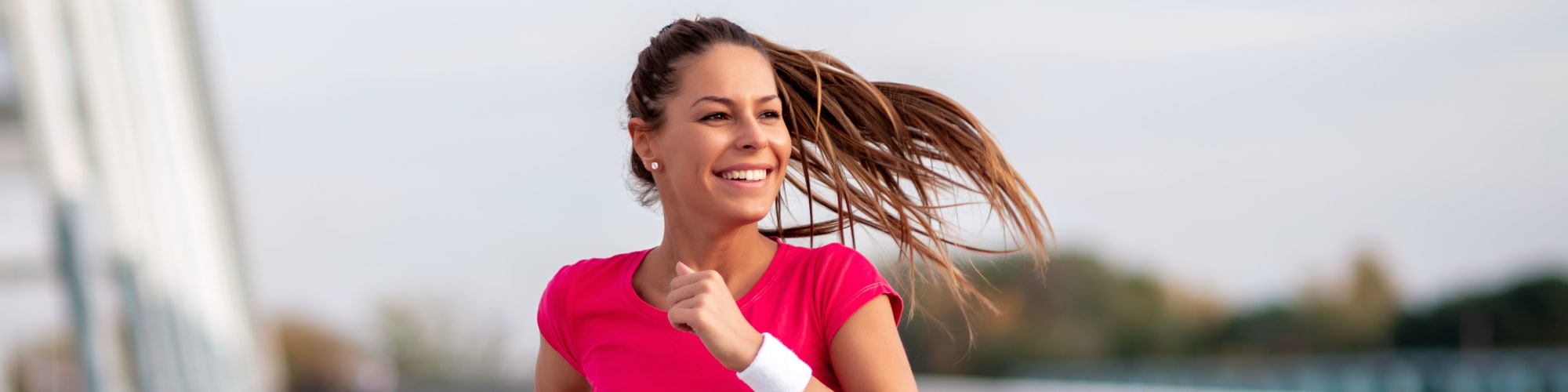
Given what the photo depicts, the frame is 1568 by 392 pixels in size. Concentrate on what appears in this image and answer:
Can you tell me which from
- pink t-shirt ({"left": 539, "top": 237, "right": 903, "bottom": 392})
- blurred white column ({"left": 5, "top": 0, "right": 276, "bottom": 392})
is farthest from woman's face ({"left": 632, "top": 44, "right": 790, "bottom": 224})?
Answer: blurred white column ({"left": 5, "top": 0, "right": 276, "bottom": 392})

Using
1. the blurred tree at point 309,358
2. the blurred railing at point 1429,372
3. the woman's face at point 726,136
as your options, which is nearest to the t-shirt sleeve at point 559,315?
the woman's face at point 726,136

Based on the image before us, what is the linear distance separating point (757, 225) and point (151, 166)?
1002 centimetres

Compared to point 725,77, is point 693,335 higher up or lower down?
lower down

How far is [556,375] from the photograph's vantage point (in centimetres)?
245

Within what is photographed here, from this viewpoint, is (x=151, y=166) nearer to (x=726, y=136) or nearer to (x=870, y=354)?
(x=726, y=136)

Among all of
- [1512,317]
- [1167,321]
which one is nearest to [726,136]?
[1512,317]

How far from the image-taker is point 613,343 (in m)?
2.26

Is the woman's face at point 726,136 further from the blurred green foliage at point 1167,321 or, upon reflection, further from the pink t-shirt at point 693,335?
the blurred green foliage at point 1167,321

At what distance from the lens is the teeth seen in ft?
7.06

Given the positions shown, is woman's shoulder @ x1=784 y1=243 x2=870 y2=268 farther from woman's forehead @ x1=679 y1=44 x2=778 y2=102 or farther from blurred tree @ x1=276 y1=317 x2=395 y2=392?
blurred tree @ x1=276 y1=317 x2=395 y2=392

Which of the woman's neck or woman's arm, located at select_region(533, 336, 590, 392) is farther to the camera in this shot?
woman's arm, located at select_region(533, 336, 590, 392)

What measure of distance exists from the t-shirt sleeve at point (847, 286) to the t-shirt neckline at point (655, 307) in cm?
8

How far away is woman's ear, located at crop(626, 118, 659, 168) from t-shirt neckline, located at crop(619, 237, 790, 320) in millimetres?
170

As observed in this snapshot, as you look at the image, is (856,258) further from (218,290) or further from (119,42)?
(218,290)
